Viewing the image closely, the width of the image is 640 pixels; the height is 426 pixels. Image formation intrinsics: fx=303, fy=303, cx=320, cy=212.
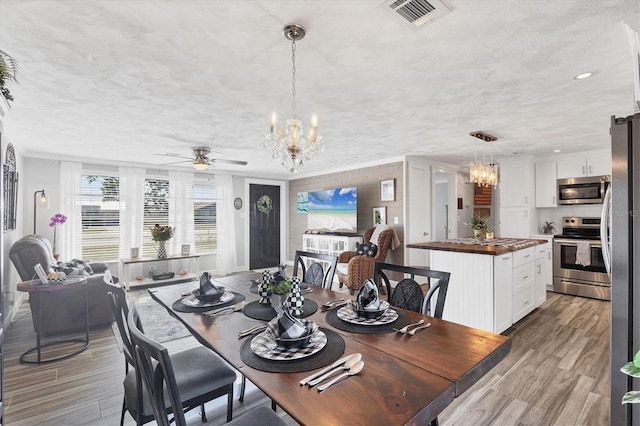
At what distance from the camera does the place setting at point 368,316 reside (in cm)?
154

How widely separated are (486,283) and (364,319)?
84.5 inches

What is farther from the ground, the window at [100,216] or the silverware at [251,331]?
the window at [100,216]

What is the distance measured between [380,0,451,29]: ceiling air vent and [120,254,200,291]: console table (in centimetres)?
565

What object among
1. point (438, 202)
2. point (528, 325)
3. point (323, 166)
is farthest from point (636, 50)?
point (438, 202)

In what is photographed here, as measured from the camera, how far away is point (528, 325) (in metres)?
3.63

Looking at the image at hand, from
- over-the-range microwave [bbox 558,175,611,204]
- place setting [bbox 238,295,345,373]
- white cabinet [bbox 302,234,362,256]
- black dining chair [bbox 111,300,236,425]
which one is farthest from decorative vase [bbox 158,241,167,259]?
over-the-range microwave [bbox 558,175,611,204]

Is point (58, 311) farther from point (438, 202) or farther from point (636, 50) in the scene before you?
point (438, 202)

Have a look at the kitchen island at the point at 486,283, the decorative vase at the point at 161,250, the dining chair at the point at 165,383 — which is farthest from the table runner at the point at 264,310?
the decorative vase at the point at 161,250

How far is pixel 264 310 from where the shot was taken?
181cm

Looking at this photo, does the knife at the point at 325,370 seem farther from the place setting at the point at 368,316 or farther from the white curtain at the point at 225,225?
the white curtain at the point at 225,225

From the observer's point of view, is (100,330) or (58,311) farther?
(100,330)

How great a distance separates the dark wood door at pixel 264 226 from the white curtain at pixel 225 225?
635 mm

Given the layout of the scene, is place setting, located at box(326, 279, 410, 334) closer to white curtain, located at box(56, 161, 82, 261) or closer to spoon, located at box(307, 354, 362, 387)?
spoon, located at box(307, 354, 362, 387)

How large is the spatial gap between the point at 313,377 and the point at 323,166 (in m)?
5.58
